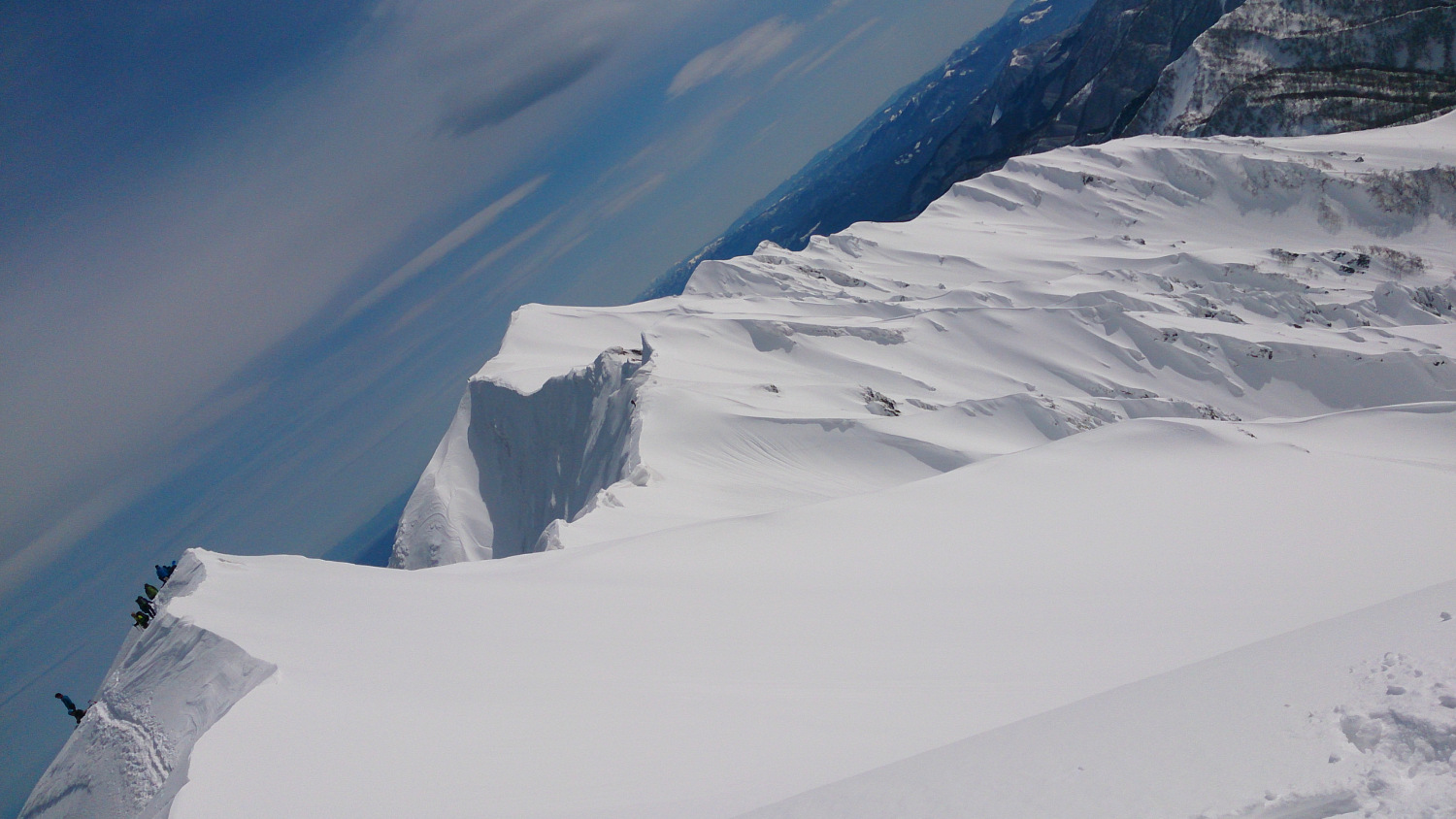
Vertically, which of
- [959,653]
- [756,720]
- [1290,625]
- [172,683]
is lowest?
[1290,625]

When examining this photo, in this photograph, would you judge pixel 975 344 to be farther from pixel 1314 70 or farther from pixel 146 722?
pixel 1314 70

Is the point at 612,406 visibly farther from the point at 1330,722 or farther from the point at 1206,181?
the point at 1206,181

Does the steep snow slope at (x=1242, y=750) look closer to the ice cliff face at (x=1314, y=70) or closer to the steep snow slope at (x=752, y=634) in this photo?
the steep snow slope at (x=752, y=634)

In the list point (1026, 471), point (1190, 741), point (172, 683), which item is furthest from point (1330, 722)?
point (1026, 471)

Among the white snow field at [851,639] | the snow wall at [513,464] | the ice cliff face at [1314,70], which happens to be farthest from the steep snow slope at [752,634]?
the ice cliff face at [1314,70]

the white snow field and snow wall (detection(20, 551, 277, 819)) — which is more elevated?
snow wall (detection(20, 551, 277, 819))

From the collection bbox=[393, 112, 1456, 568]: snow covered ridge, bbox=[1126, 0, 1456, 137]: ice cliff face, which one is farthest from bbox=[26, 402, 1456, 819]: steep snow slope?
bbox=[1126, 0, 1456, 137]: ice cliff face

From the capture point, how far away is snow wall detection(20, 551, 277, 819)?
26.4 feet

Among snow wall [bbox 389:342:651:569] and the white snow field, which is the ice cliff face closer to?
the white snow field

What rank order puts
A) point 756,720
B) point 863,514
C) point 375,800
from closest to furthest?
point 375,800, point 756,720, point 863,514

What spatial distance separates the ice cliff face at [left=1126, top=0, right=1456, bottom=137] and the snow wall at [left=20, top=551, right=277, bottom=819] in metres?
124

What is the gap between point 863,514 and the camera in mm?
20625

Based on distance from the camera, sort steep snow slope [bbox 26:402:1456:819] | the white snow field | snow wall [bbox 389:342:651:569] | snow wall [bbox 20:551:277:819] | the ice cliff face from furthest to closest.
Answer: the ice cliff face < snow wall [bbox 389:342:651:569] < snow wall [bbox 20:551:277:819] < steep snow slope [bbox 26:402:1456:819] < the white snow field

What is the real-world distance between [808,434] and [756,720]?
101ft
